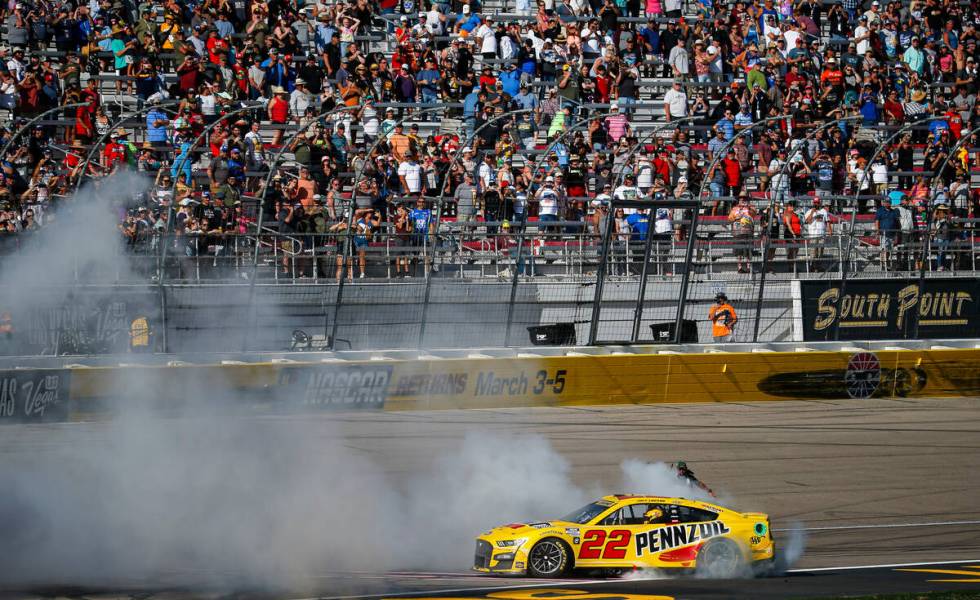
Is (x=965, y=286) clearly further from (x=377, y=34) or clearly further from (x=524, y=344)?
(x=377, y=34)

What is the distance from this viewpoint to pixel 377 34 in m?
25.6

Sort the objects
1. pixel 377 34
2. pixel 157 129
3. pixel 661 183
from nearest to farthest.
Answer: pixel 157 129
pixel 661 183
pixel 377 34

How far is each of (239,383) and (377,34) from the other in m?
10.9

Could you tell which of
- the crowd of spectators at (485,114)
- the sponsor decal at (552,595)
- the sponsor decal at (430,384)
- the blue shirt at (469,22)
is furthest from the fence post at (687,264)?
the sponsor decal at (552,595)

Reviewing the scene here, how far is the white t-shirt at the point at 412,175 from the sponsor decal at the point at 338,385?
13.4 ft

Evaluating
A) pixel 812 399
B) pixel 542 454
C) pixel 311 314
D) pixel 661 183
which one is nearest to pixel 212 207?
pixel 311 314

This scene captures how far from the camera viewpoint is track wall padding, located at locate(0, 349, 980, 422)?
16156 mm

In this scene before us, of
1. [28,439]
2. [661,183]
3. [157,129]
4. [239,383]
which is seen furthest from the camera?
[661,183]

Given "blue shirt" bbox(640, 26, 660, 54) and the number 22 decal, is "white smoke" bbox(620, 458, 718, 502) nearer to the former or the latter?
the number 22 decal

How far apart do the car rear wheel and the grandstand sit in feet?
21.8

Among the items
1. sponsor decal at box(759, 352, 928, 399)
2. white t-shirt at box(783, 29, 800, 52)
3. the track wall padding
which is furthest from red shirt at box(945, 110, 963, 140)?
sponsor decal at box(759, 352, 928, 399)

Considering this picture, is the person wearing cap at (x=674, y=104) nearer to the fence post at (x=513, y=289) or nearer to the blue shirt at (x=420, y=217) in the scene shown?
the blue shirt at (x=420, y=217)

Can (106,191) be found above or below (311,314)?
above

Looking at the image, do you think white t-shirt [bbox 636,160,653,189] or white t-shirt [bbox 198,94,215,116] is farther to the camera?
white t-shirt [bbox 636,160,653,189]
